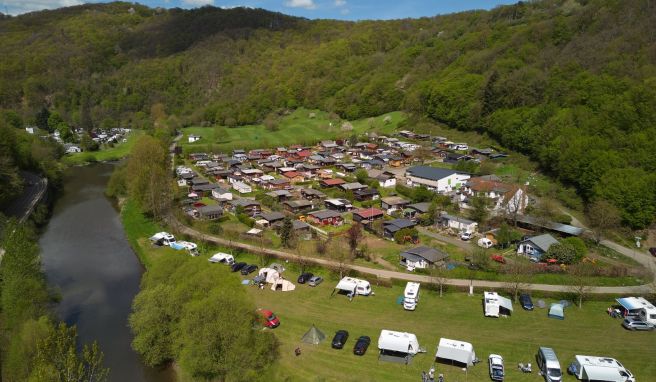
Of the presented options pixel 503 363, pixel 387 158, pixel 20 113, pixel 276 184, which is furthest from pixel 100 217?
pixel 20 113

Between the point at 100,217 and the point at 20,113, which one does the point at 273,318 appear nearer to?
the point at 100,217

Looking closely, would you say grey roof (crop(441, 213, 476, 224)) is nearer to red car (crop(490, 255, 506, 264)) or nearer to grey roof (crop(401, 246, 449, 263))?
red car (crop(490, 255, 506, 264))

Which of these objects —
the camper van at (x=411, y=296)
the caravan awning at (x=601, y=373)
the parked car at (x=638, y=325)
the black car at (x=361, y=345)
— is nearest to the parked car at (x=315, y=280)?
the camper van at (x=411, y=296)

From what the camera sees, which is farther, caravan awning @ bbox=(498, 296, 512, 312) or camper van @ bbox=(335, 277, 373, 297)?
camper van @ bbox=(335, 277, 373, 297)

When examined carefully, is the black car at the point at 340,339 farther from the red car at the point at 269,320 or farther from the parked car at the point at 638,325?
the parked car at the point at 638,325

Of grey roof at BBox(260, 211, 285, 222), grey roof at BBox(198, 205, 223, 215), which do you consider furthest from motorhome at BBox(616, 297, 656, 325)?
grey roof at BBox(198, 205, 223, 215)

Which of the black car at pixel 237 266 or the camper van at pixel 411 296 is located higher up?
the camper van at pixel 411 296
